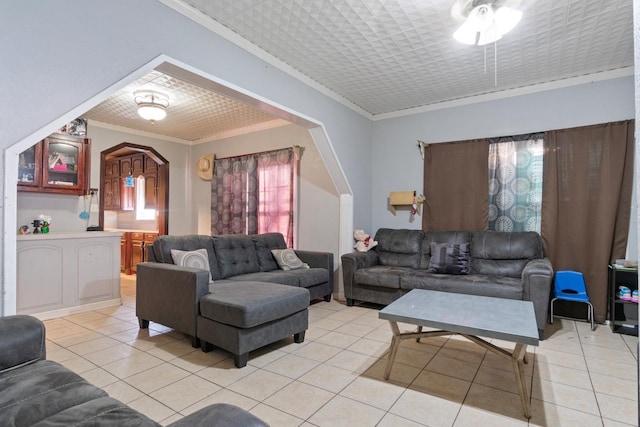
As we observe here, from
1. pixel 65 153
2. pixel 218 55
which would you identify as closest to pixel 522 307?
pixel 218 55

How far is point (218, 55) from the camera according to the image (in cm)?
271

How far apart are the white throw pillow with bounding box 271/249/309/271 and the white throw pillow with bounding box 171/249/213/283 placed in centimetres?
101

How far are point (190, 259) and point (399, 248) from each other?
2590mm

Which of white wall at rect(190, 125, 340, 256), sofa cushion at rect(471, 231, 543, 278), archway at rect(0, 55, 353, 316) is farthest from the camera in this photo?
white wall at rect(190, 125, 340, 256)

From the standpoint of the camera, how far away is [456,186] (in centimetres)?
434

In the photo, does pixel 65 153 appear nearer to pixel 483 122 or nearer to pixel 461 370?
pixel 461 370

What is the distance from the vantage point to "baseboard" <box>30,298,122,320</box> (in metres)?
3.55

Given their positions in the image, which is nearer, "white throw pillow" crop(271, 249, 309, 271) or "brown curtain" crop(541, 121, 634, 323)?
"brown curtain" crop(541, 121, 634, 323)

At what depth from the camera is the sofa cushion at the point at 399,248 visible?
4.31 meters

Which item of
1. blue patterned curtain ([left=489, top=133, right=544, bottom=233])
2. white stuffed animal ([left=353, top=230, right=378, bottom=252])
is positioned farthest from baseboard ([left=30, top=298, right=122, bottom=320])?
blue patterned curtain ([left=489, top=133, right=544, bottom=233])

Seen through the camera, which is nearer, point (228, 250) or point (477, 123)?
point (228, 250)

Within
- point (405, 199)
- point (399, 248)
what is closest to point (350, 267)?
point (399, 248)

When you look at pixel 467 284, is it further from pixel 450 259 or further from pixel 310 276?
pixel 310 276

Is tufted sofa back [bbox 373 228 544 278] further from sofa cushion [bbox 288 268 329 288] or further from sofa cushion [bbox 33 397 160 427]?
sofa cushion [bbox 33 397 160 427]
